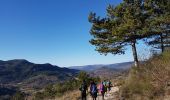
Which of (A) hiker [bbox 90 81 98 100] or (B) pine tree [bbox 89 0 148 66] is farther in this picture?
(B) pine tree [bbox 89 0 148 66]

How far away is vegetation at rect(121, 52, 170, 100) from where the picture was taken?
1312 centimetres

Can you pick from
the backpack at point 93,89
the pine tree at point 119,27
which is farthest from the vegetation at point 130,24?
the backpack at point 93,89

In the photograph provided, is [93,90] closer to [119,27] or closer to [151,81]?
[151,81]

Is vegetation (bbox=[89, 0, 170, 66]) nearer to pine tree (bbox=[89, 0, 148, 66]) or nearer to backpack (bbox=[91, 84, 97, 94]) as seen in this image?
pine tree (bbox=[89, 0, 148, 66])

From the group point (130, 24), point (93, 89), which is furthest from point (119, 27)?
point (93, 89)

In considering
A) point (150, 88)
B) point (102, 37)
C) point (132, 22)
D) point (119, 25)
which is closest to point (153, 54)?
point (150, 88)

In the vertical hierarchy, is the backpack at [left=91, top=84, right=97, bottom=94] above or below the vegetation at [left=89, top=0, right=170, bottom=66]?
below

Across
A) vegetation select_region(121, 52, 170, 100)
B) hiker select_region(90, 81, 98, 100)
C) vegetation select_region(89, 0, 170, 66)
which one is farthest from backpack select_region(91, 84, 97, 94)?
vegetation select_region(89, 0, 170, 66)

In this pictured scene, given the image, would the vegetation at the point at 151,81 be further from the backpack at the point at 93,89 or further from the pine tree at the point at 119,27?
the pine tree at the point at 119,27

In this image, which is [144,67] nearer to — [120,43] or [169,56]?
[169,56]

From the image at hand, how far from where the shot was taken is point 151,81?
1425 cm

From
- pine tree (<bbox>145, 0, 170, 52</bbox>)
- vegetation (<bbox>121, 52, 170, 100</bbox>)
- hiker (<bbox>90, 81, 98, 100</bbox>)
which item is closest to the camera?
vegetation (<bbox>121, 52, 170, 100</bbox>)

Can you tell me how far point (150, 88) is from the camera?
14328mm

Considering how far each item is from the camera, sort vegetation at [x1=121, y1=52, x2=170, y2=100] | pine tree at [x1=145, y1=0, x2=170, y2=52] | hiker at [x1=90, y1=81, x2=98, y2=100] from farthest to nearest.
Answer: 1. pine tree at [x1=145, y1=0, x2=170, y2=52]
2. hiker at [x1=90, y1=81, x2=98, y2=100]
3. vegetation at [x1=121, y1=52, x2=170, y2=100]
